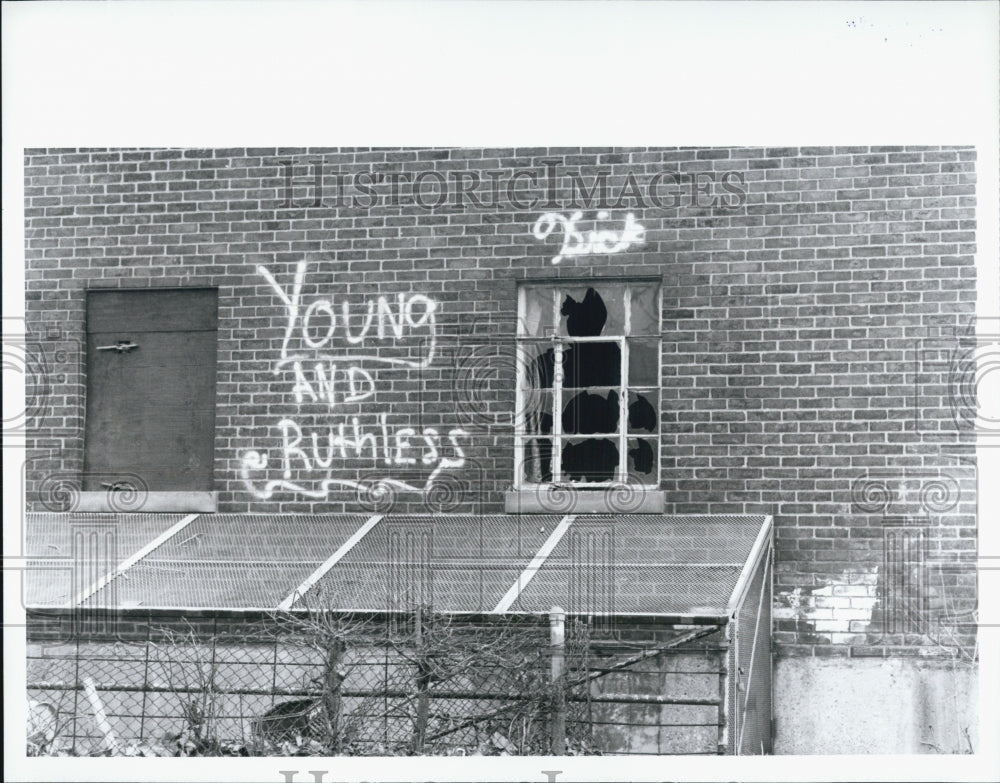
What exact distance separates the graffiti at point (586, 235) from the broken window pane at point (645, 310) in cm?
28

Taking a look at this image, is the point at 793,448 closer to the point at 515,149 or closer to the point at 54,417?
the point at 515,149

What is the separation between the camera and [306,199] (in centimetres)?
916

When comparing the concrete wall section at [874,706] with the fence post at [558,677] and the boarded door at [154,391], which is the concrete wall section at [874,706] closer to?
the fence post at [558,677]

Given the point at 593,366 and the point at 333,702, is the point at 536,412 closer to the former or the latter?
the point at 593,366

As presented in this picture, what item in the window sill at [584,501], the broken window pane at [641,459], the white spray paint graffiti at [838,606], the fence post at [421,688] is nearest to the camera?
the fence post at [421,688]

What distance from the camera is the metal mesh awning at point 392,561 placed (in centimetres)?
807

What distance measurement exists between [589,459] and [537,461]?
319 mm

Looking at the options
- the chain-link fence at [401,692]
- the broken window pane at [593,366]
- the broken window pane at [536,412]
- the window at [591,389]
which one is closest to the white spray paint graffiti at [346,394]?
the broken window pane at [536,412]

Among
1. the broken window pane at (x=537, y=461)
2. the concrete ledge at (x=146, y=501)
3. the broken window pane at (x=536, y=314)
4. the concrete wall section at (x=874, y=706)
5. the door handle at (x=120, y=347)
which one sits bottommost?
the concrete wall section at (x=874, y=706)

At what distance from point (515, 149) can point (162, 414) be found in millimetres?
2764

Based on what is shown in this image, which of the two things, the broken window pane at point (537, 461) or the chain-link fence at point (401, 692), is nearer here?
the chain-link fence at point (401, 692)

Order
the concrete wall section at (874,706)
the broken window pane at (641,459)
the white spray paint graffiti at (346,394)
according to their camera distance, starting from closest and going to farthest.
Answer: the concrete wall section at (874,706) → the broken window pane at (641,459) → the white spray paint graffiti at (346,394)

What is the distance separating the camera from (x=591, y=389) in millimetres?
8914

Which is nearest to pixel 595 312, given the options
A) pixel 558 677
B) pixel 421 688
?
pixel 558 677
